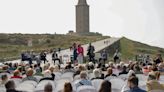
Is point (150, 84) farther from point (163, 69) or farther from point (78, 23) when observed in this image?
point (78, 23)

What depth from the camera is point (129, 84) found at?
511 inches

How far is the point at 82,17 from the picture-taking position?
187 m

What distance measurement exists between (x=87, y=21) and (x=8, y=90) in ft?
583

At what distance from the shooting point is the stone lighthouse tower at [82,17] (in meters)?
186

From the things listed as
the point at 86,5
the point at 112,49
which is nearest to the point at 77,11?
the point at 86,5

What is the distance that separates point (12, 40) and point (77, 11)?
204ft

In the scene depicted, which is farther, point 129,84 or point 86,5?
point 86,5

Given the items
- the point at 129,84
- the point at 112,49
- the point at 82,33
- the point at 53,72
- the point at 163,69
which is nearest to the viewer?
the point at 129,84

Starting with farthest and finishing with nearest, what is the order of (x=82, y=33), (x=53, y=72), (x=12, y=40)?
(x=82, y=33), (x=12, y=40), (x=53, y=72)

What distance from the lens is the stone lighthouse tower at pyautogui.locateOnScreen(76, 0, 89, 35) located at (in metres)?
186

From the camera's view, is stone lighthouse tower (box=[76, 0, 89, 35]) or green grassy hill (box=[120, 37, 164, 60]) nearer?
green grassy hill (box=[120, 37, 164, 60])

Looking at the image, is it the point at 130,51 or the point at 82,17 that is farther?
the point at 82,17

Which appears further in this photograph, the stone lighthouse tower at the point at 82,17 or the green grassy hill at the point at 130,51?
the stone lighthouse tower at the point at 82,17

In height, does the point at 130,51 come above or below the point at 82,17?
below
